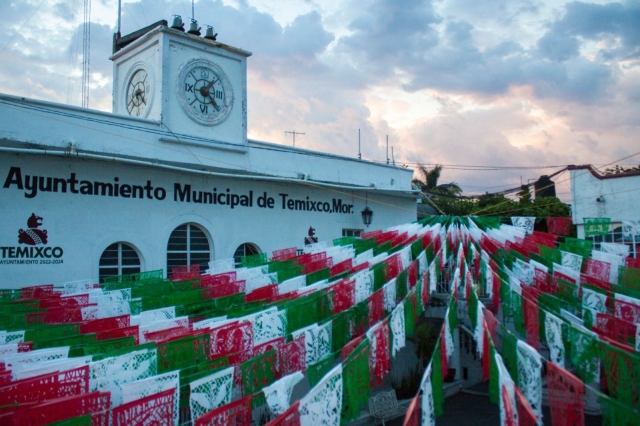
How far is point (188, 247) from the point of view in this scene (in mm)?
13258

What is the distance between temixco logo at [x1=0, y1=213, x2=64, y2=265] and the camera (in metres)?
10.5

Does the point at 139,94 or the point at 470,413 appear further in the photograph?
the point at 139,94

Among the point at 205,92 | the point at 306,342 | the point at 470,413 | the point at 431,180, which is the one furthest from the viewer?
the point at 431,180

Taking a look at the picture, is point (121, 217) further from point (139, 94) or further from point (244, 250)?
point (139, 94)

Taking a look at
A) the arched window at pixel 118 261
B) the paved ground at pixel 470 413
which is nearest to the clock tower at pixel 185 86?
the arched window at pixel 118 261

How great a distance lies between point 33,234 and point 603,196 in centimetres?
1773

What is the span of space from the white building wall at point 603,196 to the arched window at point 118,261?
47.5 feet

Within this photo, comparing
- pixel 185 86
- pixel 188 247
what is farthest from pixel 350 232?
pixel 185 86

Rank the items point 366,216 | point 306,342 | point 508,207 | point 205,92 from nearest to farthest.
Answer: point 306,342, point 205,92, point 366,216, point 508,207

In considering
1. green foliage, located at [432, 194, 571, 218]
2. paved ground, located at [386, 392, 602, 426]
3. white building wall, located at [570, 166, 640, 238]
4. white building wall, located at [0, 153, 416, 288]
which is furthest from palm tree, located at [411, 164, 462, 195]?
paved ground, located at [386, 392, 602, 426]

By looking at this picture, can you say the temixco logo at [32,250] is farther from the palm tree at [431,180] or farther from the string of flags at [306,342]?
the palm tree at [431,180]

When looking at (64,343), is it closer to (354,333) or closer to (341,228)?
(354,333)

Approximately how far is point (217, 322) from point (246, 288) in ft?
8.64

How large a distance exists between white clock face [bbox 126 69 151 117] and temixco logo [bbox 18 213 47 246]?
13.6 ft
